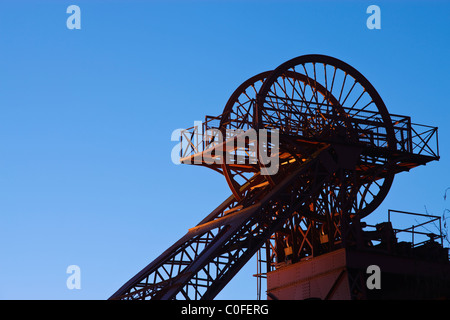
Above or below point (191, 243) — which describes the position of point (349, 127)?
above

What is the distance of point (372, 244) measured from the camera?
42.2m

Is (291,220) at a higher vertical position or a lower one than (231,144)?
lower

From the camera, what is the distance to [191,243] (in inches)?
1667

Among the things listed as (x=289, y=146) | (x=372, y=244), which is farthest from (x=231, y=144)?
(x=372, y=244)
